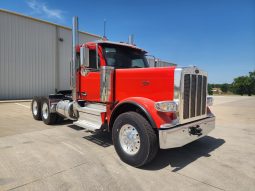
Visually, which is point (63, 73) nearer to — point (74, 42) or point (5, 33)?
point (5, 33)

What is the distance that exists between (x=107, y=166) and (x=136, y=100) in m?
1.28

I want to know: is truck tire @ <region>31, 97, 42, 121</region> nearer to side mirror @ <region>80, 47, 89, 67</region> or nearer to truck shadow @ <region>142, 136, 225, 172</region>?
side mirror @ <region>80, 47, 89, 67</region>

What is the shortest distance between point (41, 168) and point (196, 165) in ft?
8.95

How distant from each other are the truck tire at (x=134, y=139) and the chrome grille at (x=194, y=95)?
0.80 meters

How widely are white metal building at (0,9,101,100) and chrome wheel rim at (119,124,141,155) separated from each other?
45.5ft

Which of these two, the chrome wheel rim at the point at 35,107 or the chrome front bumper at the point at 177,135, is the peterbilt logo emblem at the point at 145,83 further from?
the chrome wheel rim at the point at 35,107

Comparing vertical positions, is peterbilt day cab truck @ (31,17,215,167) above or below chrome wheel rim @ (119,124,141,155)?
above

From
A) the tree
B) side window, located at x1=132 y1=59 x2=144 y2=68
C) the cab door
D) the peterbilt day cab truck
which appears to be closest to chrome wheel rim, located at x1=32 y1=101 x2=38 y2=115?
the peterbilt day cab truck

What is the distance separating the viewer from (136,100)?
3.83m

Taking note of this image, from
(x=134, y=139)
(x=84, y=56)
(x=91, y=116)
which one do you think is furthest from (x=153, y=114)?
(x=84, y=56)

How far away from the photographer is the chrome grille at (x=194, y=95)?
3.77 metres

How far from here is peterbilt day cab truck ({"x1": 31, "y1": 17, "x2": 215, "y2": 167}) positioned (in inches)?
138

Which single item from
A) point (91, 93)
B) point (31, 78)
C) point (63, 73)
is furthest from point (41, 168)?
point (63, 73)

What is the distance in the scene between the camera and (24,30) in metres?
15.9
